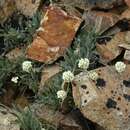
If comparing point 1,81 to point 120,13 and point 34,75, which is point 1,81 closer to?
point 34,75

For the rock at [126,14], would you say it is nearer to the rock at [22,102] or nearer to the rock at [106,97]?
the rock at [106,97]

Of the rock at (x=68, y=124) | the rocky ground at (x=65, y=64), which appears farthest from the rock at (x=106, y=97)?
the rock at (x=68, y=124)

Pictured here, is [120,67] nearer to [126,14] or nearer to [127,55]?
[127,55]

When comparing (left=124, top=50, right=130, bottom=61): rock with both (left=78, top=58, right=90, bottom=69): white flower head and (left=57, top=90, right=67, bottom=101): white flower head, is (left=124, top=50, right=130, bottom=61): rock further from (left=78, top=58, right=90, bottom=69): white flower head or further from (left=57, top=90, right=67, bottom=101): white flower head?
(left=57, top=90, right=67, bottom=101): white flower head

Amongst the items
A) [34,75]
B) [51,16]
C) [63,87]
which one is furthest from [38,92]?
[51,16]

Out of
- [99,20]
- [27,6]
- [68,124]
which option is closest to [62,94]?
[68,124]

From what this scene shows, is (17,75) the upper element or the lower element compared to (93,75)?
lower

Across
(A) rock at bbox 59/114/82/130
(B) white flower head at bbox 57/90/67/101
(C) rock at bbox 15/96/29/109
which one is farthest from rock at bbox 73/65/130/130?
(C) rock at bbox 15/96/29/109
